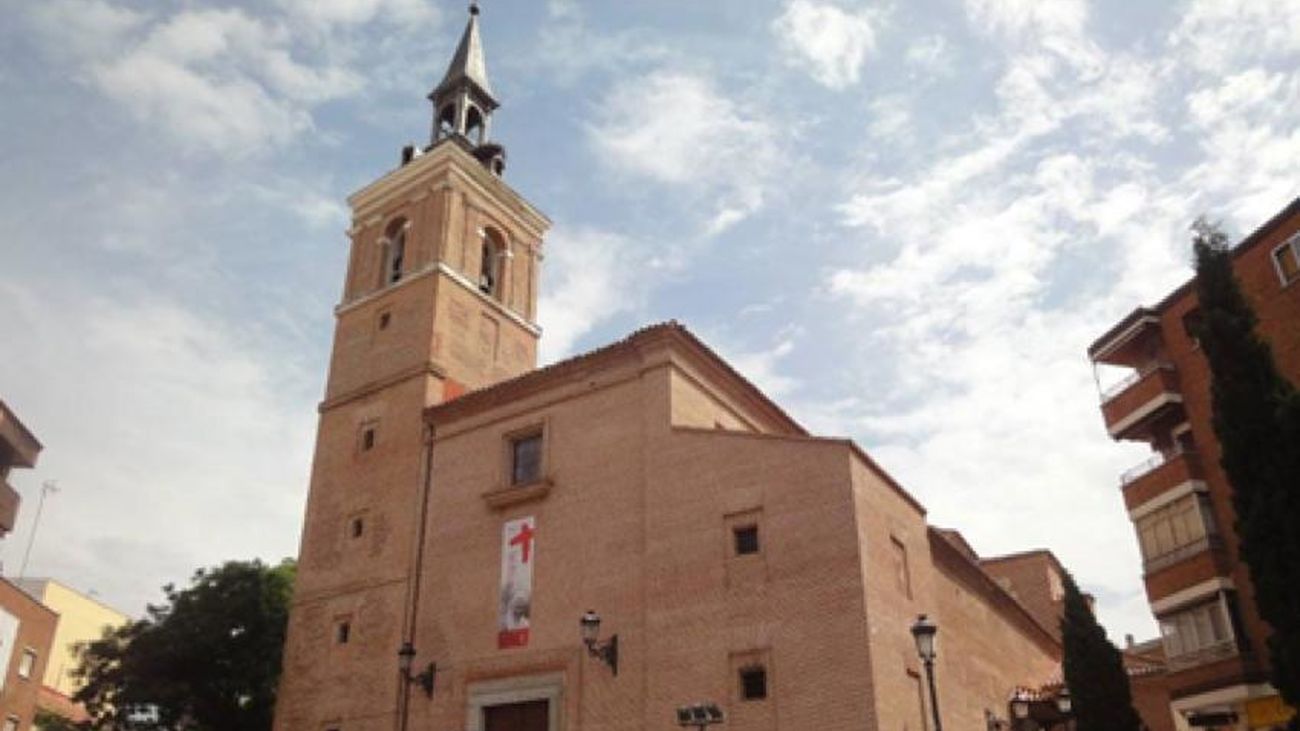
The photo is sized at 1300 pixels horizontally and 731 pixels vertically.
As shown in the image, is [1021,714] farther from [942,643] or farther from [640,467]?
[640,467]

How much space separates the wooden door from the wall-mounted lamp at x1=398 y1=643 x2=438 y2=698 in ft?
4.91

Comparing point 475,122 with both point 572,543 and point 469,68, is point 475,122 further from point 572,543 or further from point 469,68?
point 572,543

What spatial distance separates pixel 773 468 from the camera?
1933 cm

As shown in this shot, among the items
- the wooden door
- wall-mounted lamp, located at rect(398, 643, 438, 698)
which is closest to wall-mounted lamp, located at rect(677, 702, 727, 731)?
the wooden door

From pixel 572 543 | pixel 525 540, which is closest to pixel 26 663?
pixel 525 540

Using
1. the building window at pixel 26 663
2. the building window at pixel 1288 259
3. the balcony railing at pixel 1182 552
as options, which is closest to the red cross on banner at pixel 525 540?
the balcony railing at pixel 1182 552

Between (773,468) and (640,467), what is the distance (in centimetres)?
299

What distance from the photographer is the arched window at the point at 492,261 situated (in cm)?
3022

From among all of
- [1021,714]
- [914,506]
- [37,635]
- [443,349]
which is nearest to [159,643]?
[37,635]

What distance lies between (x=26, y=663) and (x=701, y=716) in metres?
26.4

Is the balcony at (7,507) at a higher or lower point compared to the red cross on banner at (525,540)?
higher

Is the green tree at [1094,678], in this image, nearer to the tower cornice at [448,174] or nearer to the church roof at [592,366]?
the church roof at [592,366]

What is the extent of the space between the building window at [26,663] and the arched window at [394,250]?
1708cm

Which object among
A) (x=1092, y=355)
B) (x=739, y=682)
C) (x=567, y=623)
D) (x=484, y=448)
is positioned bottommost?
(x=739, y=682)
